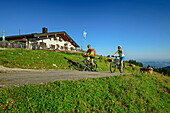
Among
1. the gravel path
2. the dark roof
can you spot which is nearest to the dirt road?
the gravel path

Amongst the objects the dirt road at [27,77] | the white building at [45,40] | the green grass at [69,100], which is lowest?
the green grass at [69,100]

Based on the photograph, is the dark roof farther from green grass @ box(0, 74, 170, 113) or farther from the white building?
green grass @ box(0, 74, 170, 113)

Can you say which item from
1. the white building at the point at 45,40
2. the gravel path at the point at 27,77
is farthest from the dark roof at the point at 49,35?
the gravel path at the point at 27,77

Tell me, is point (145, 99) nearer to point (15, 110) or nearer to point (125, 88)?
point (125, 88)

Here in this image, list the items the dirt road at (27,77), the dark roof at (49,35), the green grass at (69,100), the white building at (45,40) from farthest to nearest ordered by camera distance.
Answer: the dark roof at (49,35) < the white building at (45,40) < the dirt road at (27,77) < the green grass at (69,100)

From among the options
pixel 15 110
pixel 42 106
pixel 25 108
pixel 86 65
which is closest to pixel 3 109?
pixel 15 110

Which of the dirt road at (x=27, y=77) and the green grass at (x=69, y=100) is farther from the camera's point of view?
the dirt road at (x=27, y=77)

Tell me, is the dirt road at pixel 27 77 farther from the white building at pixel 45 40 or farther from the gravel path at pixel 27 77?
the white building at pixel 45 40

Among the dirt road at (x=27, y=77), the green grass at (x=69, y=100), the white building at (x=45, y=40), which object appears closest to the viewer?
the green grass at (x=69, y=100)

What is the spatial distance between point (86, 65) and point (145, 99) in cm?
622

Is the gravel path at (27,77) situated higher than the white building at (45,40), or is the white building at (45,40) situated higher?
the white building at (45,40)

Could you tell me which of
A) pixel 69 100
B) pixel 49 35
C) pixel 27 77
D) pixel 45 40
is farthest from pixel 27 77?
pixel 49 35

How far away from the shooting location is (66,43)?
33750 mm

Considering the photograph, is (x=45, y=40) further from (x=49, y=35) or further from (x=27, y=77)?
(x=27, y=77)
